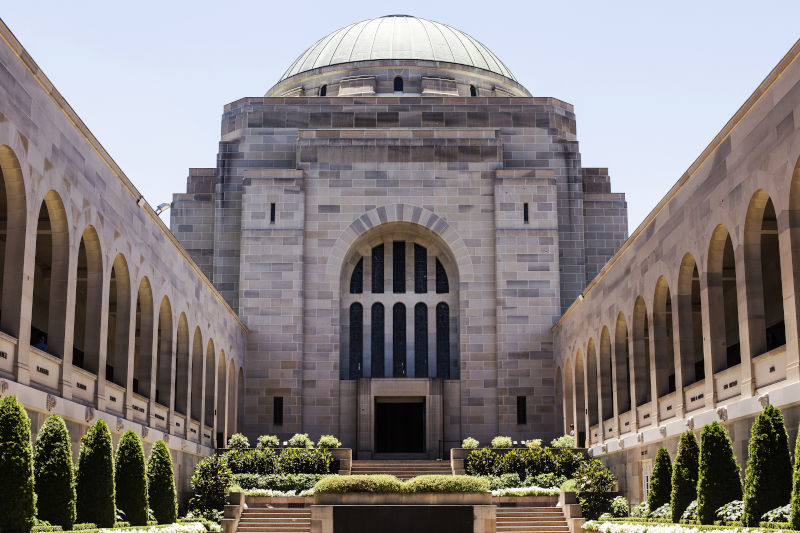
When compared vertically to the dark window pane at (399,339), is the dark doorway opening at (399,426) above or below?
below

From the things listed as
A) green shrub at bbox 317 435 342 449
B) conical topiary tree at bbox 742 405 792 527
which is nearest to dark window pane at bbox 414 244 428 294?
green shrub at bbox 317 435 342 449

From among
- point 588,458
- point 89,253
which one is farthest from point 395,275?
point 89,253

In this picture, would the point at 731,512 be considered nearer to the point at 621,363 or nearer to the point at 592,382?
the point at 621,363

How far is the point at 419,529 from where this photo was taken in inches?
1057

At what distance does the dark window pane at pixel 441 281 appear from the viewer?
151 feet

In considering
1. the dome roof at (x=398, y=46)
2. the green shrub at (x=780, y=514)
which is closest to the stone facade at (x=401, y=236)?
the dome roof at (x=398, y=46)

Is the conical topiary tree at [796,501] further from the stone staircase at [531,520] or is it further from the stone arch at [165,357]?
the stone arch at [165,357]

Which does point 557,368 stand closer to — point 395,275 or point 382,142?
point 395,275

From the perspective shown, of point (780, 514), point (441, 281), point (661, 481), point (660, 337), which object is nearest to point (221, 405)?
point (441, 281)

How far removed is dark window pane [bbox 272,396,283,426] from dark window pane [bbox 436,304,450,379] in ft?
22.1

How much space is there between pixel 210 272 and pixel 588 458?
1983 centimetres

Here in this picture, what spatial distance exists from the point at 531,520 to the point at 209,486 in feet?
31.1

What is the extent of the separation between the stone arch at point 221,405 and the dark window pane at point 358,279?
8.06 m

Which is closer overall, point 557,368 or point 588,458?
point 588,458
